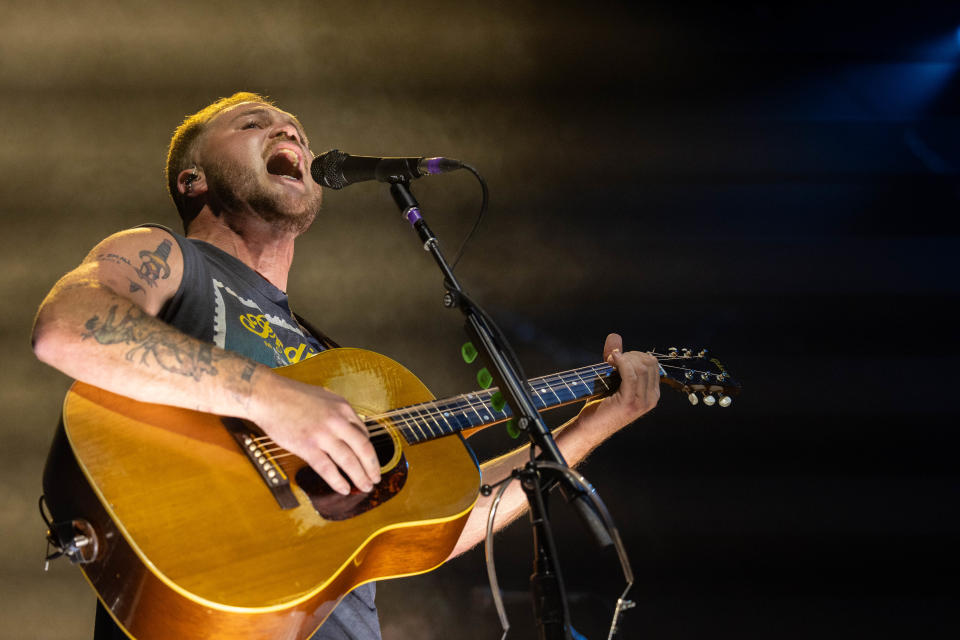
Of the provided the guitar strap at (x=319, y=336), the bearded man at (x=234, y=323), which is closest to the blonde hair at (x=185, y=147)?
the bearded man at (x=234, y=323)

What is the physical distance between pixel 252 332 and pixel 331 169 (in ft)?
1.69

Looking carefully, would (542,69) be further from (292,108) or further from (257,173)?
(257,173)

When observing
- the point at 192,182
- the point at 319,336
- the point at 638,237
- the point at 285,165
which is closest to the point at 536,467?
the point at 319,336

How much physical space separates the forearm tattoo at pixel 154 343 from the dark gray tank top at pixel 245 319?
37 centimetres

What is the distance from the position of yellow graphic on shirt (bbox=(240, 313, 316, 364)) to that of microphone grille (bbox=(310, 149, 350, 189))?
1.49 ft

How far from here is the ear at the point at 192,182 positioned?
248 centimetres

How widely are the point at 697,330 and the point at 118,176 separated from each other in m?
2.63

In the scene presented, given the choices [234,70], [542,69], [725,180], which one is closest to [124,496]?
[234,70]

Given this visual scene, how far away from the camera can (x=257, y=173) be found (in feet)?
7.95

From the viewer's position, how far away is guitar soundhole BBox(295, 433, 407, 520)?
1455 millimetres

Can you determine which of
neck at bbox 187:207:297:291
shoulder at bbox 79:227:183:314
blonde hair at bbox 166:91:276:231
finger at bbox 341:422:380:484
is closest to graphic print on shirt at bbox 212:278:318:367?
shoulder at bbox 79:227:183:314

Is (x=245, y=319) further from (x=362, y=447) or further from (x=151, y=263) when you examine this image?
(x=362, y=447)

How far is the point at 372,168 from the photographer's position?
5.66 ft

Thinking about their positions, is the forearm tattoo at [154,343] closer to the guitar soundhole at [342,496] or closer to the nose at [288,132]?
the guitar soundhole at [342,496]
